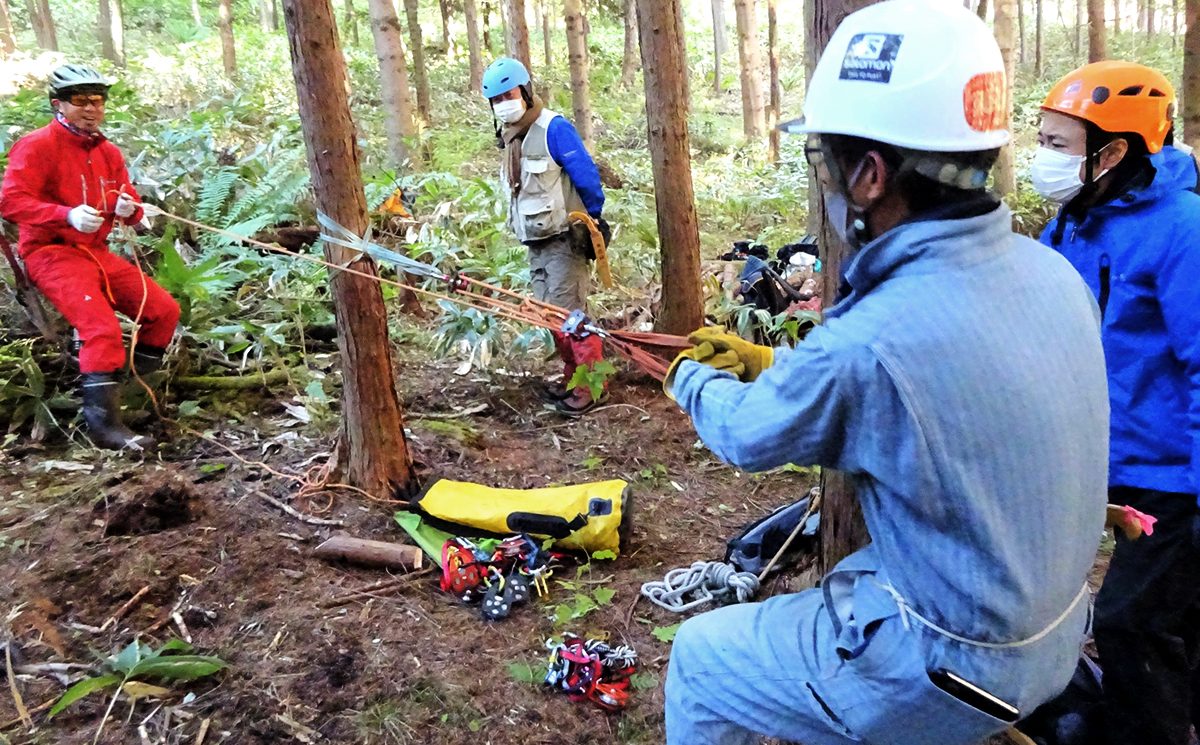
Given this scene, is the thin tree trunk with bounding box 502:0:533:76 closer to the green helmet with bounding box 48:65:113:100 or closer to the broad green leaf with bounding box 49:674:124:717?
the green helmet with bounding box 48:65:113:100

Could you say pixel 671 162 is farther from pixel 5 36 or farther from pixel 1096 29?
pixel 5 36

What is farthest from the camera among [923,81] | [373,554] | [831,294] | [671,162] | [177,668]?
[671,162]

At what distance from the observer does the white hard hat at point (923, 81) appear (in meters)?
1.60

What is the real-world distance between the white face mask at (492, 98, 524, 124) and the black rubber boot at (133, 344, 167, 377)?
2899mm

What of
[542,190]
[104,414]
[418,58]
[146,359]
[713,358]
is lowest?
[104,414]

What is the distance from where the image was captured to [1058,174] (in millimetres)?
2713

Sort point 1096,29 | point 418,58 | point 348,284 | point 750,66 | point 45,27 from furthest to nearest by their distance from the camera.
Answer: point 45,27 < point 750,66 < point 418,58 < point 1096,29 < point 348,284

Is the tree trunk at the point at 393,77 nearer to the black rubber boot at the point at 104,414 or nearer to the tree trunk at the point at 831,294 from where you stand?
the black rubber boot at the point at 104,414

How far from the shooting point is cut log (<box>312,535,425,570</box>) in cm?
396

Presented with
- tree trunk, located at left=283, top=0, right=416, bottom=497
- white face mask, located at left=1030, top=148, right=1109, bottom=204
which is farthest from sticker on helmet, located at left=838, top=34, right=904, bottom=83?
tree trunk, located at left=283, top=0, right=416, bottom=497

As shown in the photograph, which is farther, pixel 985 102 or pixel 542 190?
pixel 542 190

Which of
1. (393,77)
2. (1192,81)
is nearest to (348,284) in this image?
(1192,81)

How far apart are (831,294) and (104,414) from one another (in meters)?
4.56

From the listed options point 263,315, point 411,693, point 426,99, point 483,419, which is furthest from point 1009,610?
point 426,99
